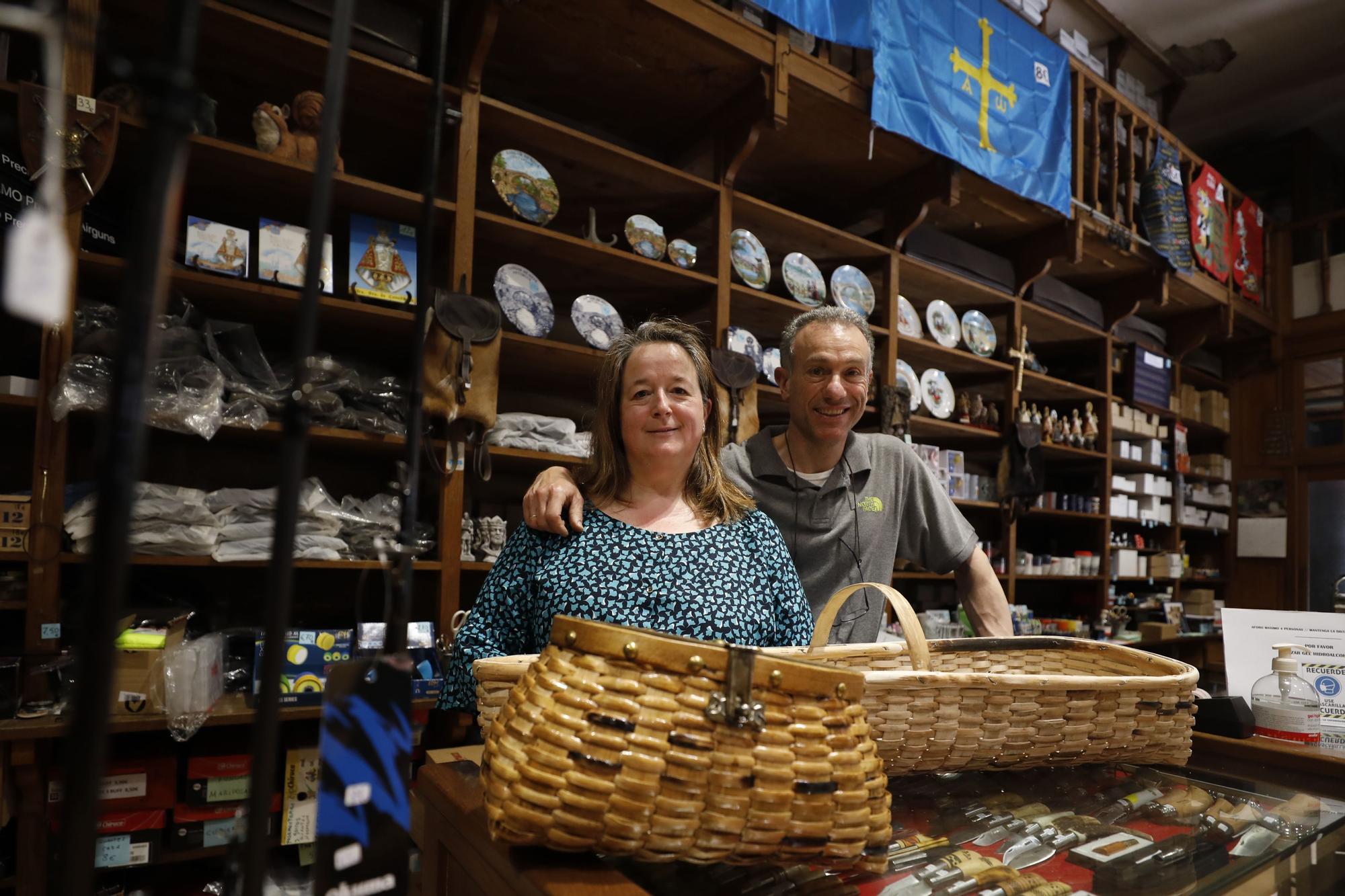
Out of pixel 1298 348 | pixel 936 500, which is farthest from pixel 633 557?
pixel 1298 348

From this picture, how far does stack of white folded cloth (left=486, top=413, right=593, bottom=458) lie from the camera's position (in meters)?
2.63

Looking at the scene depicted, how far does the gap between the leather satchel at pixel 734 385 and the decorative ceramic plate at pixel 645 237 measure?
443mm

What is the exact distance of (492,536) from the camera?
2.62 meters

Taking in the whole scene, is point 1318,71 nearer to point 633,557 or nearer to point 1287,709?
point 1287,709

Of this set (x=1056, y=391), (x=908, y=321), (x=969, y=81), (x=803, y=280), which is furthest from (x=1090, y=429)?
(x=803, y=280)

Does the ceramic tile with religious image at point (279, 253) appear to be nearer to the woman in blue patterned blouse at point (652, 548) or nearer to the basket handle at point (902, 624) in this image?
the woman in blue patterned blouse at point (652, 548)

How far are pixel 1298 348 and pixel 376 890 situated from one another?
734 cm

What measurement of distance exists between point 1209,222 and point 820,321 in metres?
4.53

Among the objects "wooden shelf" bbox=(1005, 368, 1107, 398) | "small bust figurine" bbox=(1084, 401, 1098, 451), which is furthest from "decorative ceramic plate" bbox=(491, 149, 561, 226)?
"small bust figurine" bbox=(1084, 401, 1098, 451)

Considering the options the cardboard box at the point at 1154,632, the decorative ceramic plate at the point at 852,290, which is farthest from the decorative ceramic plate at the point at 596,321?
the cardboard box at the point at 1154,632

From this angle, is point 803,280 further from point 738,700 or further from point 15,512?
point 738,700

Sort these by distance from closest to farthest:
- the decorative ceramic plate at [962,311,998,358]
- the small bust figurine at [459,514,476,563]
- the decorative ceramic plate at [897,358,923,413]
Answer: the small bust figurine at [459,514,476,563] < the decorative ceramic plate at [897,358,923,413] < the decorative ceramic plate at [962,311,998,358]

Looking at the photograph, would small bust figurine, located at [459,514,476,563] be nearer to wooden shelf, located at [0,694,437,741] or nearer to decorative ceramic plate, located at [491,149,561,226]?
wooden shelf, located at [0,694,437,741]

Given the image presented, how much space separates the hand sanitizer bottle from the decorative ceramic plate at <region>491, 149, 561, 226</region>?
239cm
